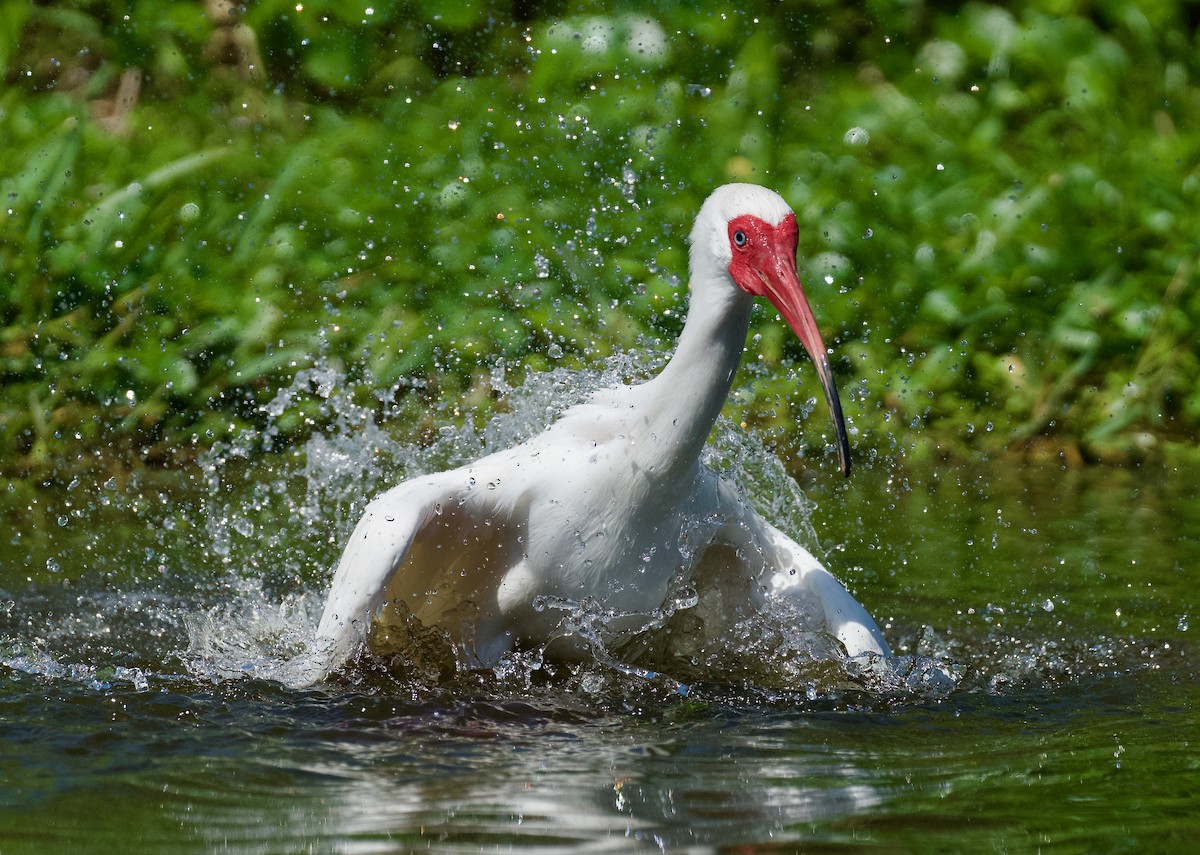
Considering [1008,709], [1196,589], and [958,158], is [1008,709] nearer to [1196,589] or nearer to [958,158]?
[1196,589]

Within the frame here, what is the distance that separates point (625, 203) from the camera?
9188 millimetres

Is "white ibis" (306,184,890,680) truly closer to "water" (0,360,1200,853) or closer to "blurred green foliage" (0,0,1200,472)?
"water" (0,360,1200,853)

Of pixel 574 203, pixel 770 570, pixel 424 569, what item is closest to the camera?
pixel 424 569

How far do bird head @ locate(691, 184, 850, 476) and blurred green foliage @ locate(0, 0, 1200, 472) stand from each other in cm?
372

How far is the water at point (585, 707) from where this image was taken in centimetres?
320

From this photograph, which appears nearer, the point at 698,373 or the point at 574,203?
the point at 698,373

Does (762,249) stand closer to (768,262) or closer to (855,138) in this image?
(768,262)

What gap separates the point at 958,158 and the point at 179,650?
5.91 metres

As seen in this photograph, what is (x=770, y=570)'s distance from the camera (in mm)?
4828

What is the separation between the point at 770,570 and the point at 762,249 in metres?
1.05

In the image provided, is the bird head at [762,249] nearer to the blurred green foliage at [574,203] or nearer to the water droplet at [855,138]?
the blurred green foliage at [574,203]

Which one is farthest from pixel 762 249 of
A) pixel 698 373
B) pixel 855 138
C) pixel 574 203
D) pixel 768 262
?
pixel 855 138

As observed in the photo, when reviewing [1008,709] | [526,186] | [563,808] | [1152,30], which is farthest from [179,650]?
[1152,30]

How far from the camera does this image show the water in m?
3.20
